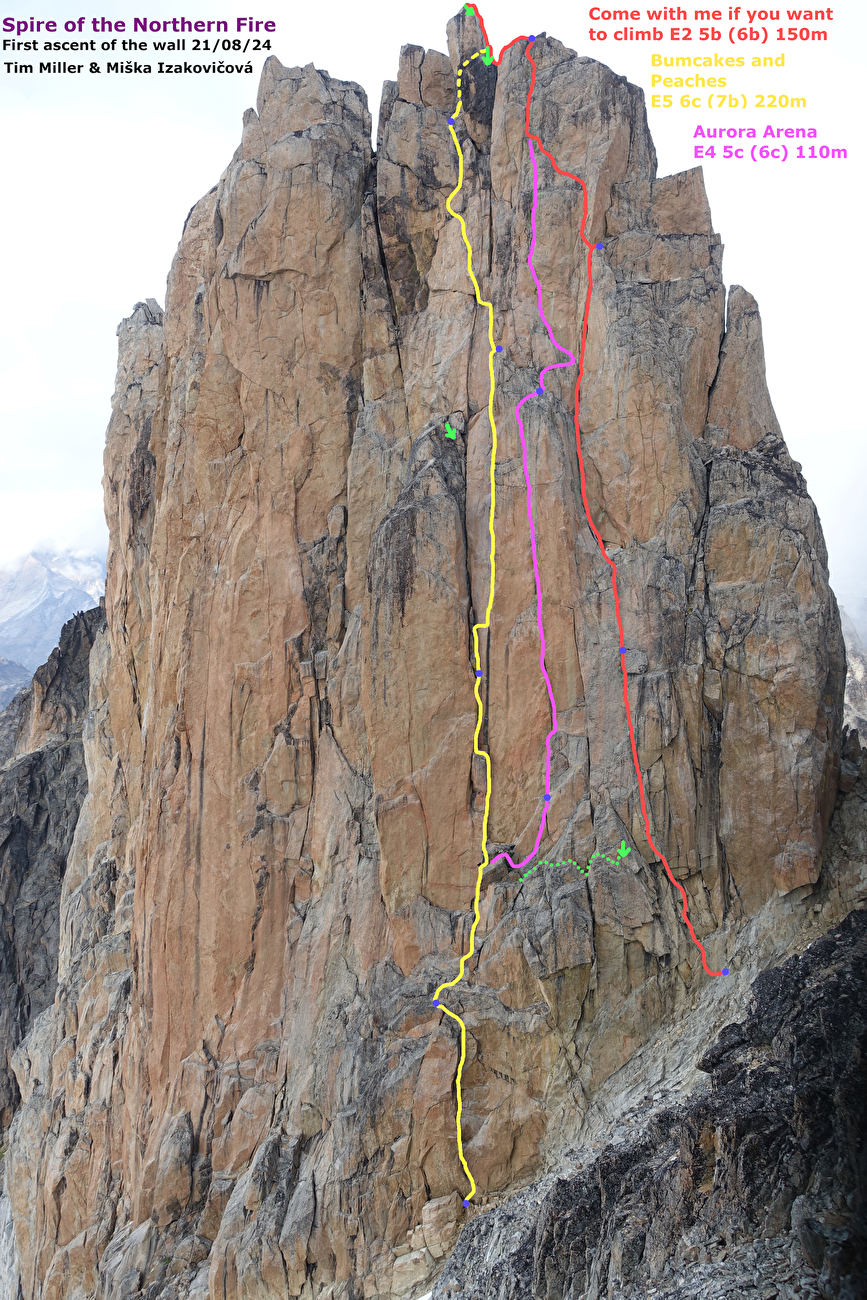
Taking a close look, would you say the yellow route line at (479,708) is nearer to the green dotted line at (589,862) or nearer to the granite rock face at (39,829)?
the green dotted line at (589,862)

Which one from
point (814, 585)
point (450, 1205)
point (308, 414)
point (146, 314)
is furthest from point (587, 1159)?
point (146, 314)

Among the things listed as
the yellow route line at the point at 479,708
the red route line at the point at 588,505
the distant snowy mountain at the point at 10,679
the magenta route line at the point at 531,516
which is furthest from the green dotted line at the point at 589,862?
the distant snowy mountain at the point at 10,679

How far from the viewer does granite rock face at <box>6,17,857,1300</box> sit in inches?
1019

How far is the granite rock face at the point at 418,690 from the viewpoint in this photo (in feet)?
84.9

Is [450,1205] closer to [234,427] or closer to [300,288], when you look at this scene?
[234,427]

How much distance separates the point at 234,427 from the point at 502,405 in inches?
404

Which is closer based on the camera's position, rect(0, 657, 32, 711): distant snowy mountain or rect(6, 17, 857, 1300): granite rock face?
rect(6, 17, 857, 1300): granite rock face

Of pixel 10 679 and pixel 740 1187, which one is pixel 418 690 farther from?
pixel 10 679

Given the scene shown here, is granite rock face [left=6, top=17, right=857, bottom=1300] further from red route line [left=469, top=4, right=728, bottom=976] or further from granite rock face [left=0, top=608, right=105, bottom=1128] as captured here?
granite rock face [left=0, top=608, right=105, bottom=1128]

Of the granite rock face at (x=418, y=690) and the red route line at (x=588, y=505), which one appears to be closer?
the granite rock face at (x=418, y=690)

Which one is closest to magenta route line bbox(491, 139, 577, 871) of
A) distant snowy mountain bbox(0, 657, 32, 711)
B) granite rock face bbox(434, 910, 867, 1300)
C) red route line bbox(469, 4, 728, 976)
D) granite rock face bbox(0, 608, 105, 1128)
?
red route line bbox(469, 4, 728, 976)

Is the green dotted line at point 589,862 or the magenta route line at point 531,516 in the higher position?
the magenta route line at point 531,516

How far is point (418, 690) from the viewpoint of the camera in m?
28.3

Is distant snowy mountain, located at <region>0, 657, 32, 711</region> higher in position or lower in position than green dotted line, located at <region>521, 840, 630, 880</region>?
higher
